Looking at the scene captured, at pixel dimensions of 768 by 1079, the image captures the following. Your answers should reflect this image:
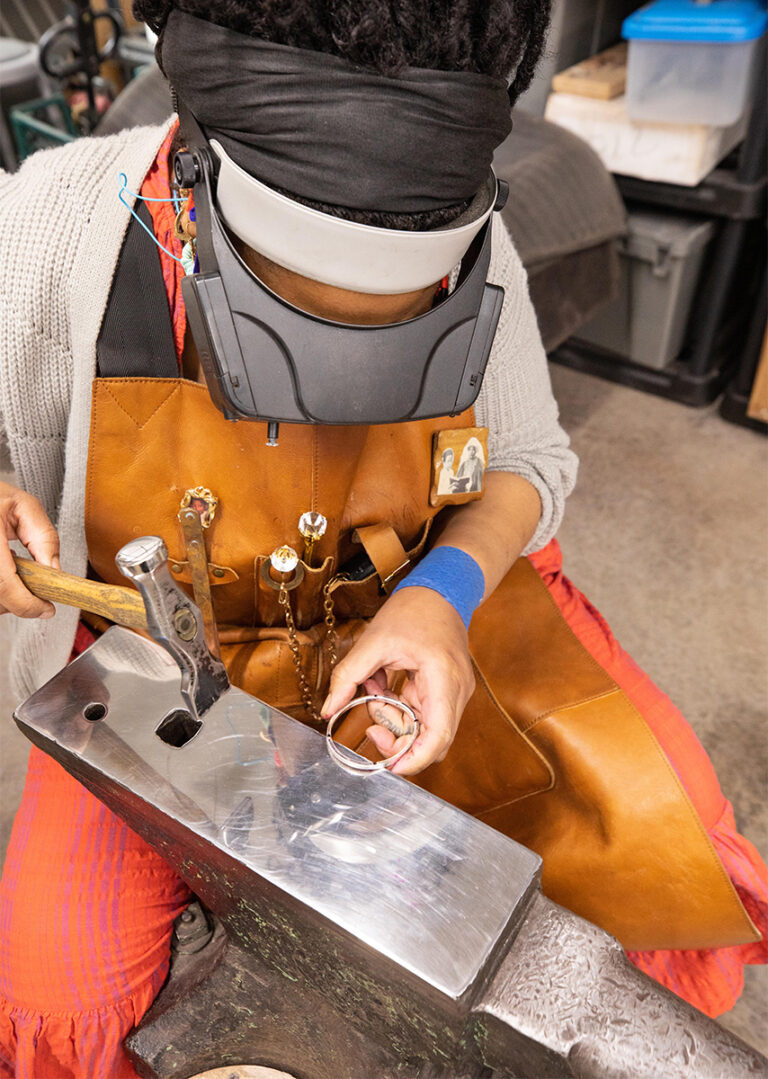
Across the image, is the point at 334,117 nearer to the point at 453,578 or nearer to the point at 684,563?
the point at 453,578

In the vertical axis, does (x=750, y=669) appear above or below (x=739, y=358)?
below

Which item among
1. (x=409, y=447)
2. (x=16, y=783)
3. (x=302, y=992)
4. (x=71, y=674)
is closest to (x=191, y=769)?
(x=71, y=674)

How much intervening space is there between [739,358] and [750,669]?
1.16 metres

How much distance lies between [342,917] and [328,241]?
1.53 ft

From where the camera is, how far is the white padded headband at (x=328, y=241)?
1.87ft

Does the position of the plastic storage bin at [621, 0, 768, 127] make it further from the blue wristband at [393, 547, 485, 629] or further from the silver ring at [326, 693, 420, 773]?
the silver ring at [326, 693, 420, 773]

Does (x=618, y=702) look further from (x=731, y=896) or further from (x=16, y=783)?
(x=16, y=783)

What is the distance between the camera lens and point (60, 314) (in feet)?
2.65

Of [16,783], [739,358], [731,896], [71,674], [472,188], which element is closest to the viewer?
[472,188]

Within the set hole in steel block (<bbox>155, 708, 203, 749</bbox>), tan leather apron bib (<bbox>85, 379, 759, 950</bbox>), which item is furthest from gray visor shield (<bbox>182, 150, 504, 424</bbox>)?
hole in steel block (<bbox>155, 708, 203, 749</bbox>)

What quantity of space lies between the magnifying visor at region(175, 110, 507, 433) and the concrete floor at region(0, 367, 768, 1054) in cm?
109

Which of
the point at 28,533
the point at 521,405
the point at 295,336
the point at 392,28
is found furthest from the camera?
the point at 521,405

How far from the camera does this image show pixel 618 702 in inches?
34.4

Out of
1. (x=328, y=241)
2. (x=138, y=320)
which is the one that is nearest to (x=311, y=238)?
(x=328, y=241)
